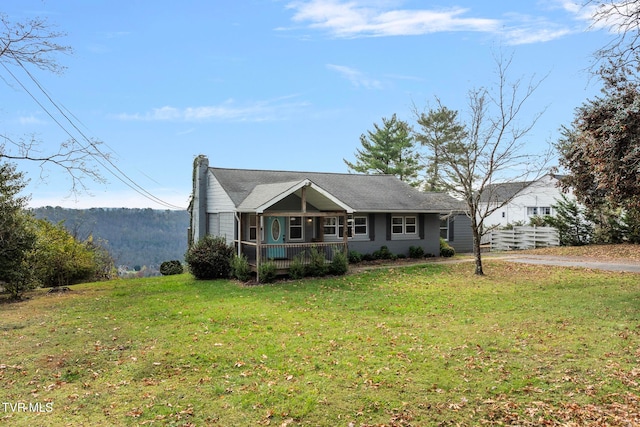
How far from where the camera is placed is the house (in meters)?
16.8

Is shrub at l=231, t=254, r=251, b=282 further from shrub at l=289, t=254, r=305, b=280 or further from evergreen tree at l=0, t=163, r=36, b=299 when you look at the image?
evergreen tree at l=0, t=163, r=36, b=299

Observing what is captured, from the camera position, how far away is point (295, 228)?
1892 cm

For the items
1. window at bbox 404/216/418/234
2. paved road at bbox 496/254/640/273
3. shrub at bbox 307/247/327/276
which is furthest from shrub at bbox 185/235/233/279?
paved road at bbox 496/254/640/273

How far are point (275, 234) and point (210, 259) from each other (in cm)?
313

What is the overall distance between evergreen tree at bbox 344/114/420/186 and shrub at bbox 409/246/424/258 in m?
17.8

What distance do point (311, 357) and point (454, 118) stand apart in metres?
33.7

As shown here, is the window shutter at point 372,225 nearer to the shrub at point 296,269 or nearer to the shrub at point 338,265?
the shrub at point 338,265

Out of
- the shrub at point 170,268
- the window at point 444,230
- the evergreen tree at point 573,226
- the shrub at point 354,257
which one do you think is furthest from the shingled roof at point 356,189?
the evergreen tree at point 573,226

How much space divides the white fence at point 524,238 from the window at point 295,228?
54.8ft

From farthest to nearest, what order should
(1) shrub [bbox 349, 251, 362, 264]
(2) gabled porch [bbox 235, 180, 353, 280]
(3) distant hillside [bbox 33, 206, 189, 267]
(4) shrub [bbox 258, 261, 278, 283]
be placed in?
1. (3) distant hillside [bbox 33, 206, 189, 267]
2. (1) shrub [bbox 349, 251, 362, 264]
3. (2) gabled porch [bbox 235, 180, 353, 280]
4. (4) shrub [bbox 258, 261, 278, 283]

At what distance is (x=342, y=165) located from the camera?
42688mm

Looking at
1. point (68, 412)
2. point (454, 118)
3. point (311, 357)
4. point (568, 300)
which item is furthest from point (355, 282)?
point (454, 118)

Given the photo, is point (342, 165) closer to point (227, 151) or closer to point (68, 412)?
point (227, 151)

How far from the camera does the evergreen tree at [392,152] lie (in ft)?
128
